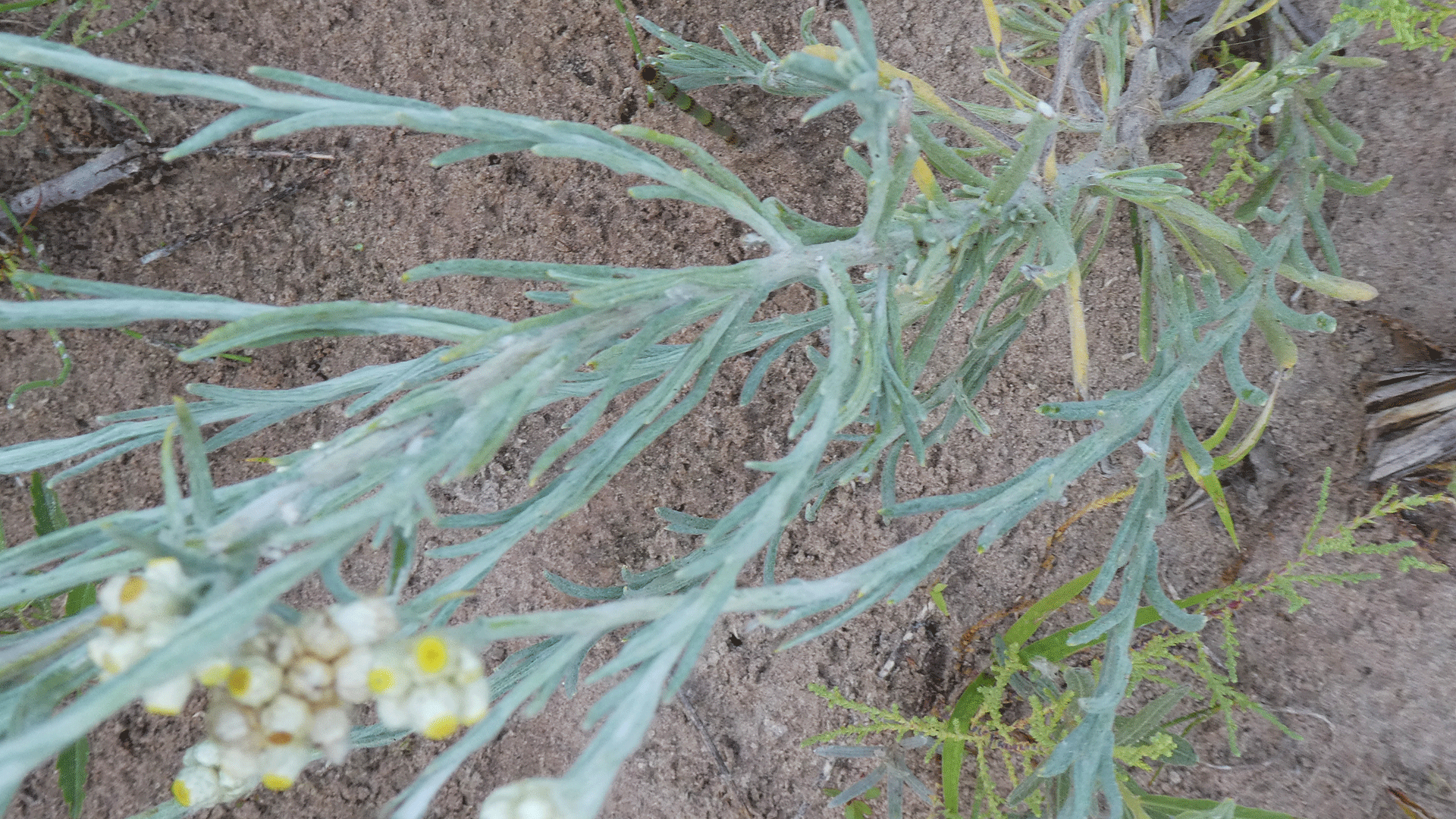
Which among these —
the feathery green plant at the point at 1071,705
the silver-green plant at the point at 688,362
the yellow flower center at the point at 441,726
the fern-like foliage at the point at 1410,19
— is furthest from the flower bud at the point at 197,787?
the fern-like foliage at the point at 1410,19

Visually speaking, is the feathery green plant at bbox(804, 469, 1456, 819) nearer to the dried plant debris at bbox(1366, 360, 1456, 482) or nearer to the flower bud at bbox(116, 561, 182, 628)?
the dried plant debris at bbox(1366, 360, 1456, 482)

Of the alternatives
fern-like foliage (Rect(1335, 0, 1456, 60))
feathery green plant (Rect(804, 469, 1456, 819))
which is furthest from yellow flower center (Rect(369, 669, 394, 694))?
fern-like foliage (Rect(1335, 0, 1456, 60))

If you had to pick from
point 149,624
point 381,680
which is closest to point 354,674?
point 381,680

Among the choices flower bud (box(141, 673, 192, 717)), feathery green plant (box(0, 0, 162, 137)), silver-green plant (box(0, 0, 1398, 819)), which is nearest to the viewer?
flower bud (box(141, 673, 192, 717))

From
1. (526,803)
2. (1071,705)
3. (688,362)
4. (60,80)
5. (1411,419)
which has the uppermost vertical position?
(60,80)

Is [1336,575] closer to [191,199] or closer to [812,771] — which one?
[812,771]

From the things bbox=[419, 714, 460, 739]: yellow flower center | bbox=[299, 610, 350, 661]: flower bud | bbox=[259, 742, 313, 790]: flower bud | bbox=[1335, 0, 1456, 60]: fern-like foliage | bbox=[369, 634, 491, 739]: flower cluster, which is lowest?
bbox=[259, 742, 313, 790]: flower bud

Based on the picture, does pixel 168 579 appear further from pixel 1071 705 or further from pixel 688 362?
pixel 1071 705

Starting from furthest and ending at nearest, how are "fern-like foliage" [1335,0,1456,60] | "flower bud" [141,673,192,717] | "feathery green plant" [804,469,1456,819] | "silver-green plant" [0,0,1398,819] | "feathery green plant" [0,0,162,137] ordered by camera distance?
"feathery green plant" [0,0,162,137]
"feathery green plant" [804,469,1456,819]
"fern-like foliage" [1335,0,1456,60]
"silver-green plant" [0,0,1398,819]
"flower bud" [141,673,192,717]
